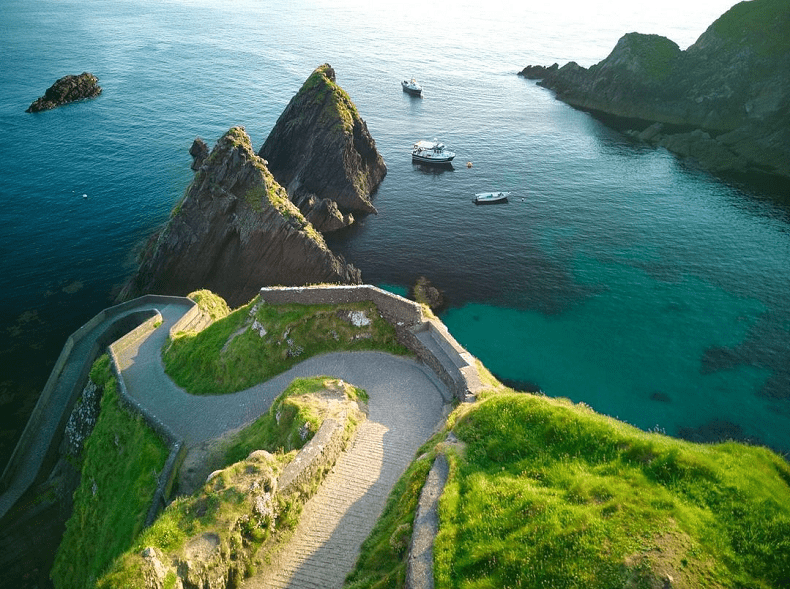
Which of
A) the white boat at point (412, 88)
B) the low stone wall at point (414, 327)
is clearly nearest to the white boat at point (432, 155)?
the white boat at point (412, 88)

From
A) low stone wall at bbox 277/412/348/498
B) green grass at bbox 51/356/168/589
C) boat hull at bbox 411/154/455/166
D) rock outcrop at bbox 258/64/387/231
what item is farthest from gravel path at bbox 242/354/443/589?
boat hull at bbox 411/154/455/166

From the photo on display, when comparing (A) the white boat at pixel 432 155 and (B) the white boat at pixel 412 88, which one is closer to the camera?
(A) the white boat at pixel 432 155

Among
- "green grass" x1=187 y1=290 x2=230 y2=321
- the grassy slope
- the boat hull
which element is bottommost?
"green grass" x1=187 y1=290 x2=230 y2=321

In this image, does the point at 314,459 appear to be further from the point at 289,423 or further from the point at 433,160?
the point at 433,160

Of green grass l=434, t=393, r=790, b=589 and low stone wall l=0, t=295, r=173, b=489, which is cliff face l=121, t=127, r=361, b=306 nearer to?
low stone wall l=0, t=295, r=173, b=489

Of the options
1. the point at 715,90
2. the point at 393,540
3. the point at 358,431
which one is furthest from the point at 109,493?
the point at 715,90

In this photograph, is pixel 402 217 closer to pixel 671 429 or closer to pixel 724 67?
pixel 671 429

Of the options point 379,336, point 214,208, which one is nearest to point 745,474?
point 379,336

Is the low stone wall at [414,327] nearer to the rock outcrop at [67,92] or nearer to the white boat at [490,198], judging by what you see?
the white boat at [490,198]
